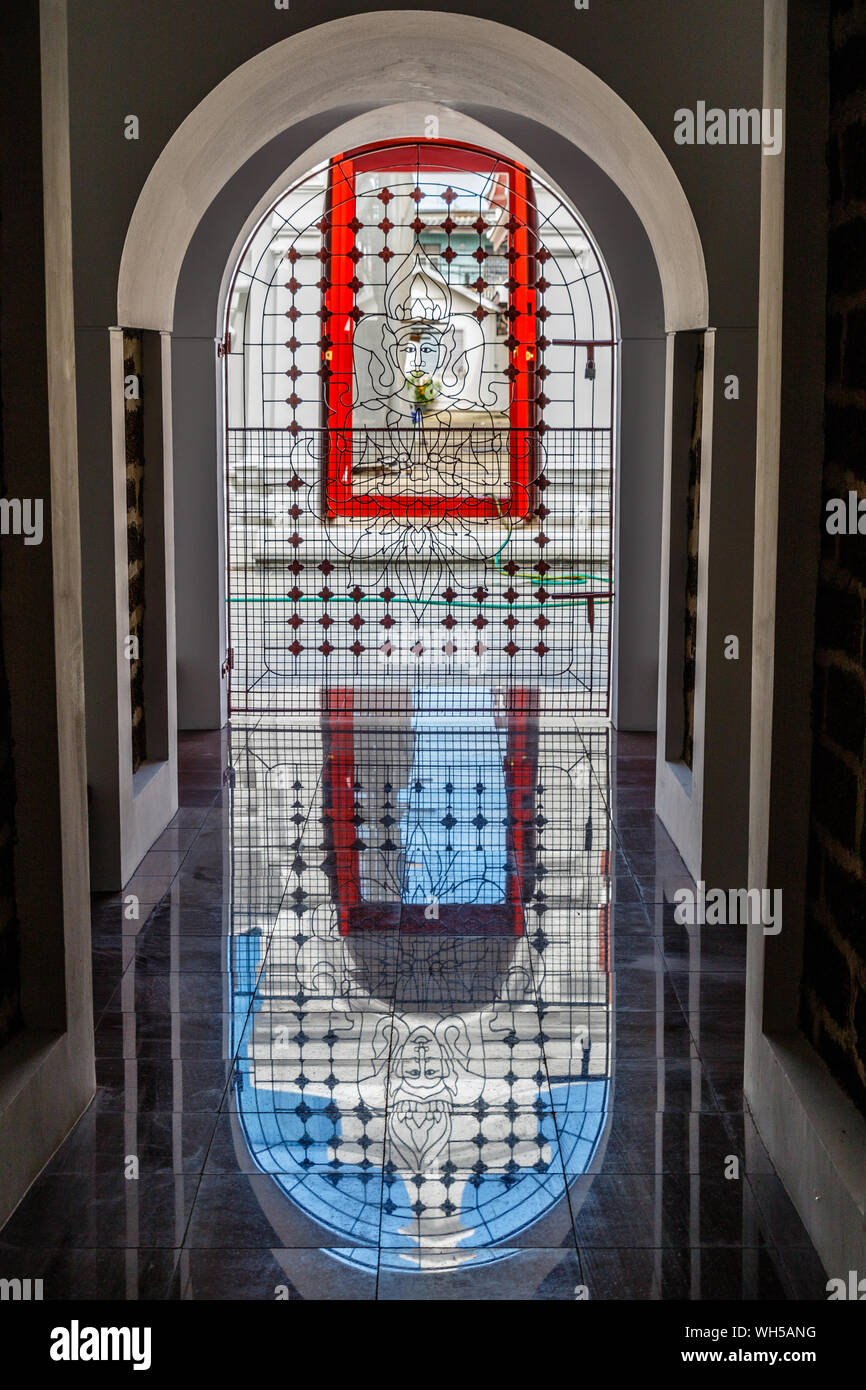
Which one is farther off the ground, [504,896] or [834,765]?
[834,765]

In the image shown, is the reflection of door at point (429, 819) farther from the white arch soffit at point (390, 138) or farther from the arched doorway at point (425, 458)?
the white arch soffit at point (390, 138)

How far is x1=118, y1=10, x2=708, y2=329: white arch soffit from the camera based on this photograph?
220 inches

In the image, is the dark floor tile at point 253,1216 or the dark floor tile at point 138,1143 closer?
the dark floor tile at point 253,1216

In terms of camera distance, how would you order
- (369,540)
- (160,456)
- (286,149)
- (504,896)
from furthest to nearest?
(369,540) → (286,149) → (160,456) → (504,896)

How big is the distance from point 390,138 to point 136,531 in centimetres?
470

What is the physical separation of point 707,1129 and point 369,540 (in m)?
11.6

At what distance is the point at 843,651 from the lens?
3463 millimetres

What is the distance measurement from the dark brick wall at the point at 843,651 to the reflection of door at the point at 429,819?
1952 millimetres

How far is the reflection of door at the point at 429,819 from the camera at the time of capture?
224 inches

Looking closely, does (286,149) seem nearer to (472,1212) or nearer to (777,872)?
(777,872)

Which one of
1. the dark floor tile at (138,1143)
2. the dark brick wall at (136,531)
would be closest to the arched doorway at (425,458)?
the dark brick wall at (136,531)

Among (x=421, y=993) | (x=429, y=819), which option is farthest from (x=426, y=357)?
(x=421, y=993)

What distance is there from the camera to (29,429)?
372 cm
